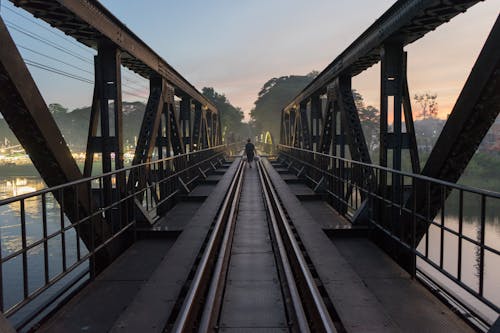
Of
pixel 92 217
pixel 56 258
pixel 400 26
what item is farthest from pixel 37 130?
pixel 56 258

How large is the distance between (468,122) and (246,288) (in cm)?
339

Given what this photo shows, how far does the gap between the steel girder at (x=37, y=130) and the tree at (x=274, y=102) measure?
105m

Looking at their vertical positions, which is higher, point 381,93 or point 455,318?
point 381,93

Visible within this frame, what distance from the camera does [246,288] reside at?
16.0ft

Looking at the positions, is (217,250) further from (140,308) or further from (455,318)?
(455,318)

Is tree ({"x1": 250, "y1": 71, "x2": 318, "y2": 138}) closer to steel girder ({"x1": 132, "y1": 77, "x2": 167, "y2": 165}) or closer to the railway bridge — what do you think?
steel girder ({"x1": 132, "y1": 77, "x2": 167, "y2": 165})

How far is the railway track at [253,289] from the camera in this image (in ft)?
12.6

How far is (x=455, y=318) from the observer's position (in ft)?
13.1

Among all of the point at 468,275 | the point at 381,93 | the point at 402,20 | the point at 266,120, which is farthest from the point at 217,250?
the point at 266,120

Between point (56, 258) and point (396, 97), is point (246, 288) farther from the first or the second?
point (56, 258)

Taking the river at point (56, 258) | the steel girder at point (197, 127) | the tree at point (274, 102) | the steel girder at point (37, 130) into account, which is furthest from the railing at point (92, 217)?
the tree at point (274, 102)

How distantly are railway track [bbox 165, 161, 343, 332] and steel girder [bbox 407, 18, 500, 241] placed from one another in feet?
6.24

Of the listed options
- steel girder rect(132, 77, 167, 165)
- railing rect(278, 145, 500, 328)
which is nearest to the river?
railing rect(278, 145, 500, 328)

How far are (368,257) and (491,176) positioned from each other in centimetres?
8709
